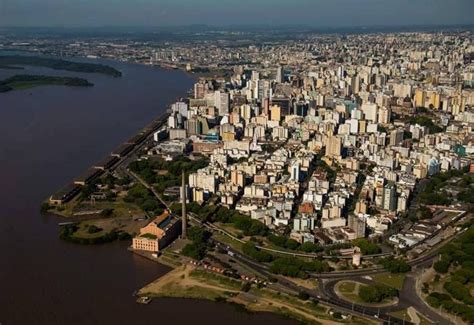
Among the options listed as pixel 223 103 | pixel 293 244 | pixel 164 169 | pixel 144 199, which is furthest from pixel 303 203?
pixel 223 103

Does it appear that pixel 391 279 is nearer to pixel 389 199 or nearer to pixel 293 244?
pixel 293 244

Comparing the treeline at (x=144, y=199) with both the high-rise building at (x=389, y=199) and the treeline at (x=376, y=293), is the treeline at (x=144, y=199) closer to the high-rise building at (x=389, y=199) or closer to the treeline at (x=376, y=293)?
the high-rise building at (x=389, y=199)

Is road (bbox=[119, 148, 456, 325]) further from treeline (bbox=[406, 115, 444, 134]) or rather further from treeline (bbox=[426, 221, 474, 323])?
treeline (bbox=[406, 115, 444, 134])

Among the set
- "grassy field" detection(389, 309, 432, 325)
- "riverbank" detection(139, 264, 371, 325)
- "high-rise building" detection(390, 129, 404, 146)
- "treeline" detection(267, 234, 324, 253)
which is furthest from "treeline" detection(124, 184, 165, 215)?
"high-rise building" detection(390, 129, 404, 146)

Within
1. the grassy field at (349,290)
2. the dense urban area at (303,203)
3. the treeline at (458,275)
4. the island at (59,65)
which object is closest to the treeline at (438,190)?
the dense urban area at (303,203)

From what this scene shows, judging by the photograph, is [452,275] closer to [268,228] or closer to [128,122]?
[268,228]

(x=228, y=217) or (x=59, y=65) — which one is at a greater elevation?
(x=59, y=65)

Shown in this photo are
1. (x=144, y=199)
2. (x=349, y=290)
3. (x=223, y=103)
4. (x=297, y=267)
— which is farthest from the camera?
(x=223, y=103)
